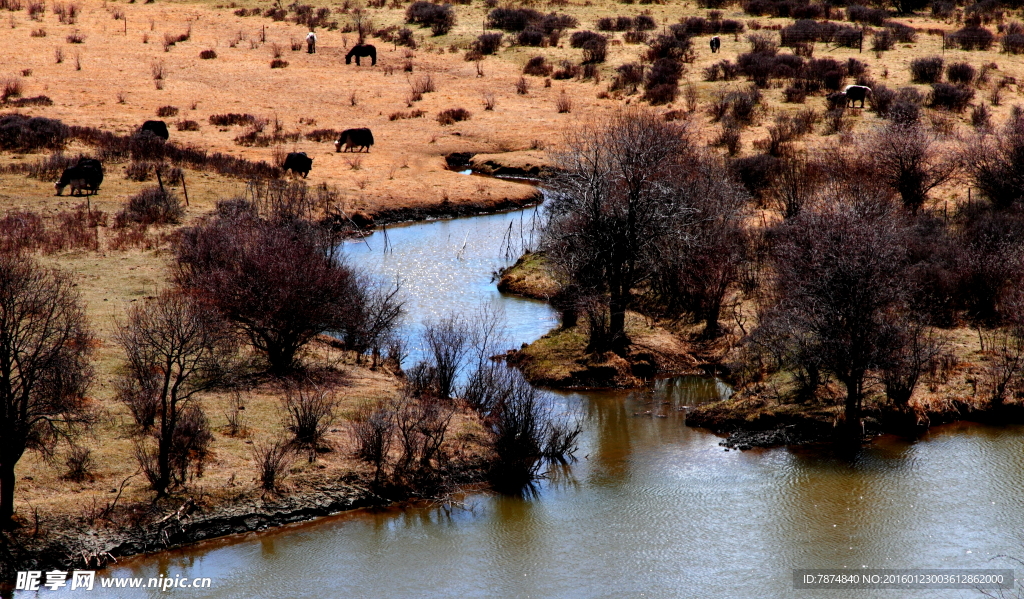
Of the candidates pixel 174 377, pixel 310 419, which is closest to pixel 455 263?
pixel 174 377

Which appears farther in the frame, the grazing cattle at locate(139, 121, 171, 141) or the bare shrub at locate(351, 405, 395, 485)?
the grazing cattle at locate(139, 121, 171, 141)

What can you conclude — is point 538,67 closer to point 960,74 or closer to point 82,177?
point 960,74

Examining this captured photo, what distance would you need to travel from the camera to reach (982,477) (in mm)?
16859

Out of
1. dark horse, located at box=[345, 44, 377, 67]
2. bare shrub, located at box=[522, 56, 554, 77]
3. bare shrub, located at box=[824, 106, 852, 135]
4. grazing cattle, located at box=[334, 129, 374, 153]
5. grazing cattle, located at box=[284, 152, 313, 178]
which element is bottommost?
grazing cattle, located at box=[284, 152, 313, 178]

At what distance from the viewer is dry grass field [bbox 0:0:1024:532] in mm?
29938

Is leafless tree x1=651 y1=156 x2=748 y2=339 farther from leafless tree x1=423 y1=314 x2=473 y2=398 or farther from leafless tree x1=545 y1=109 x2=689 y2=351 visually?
leafless tree x1=423 y1=314 x2=473 y2=398

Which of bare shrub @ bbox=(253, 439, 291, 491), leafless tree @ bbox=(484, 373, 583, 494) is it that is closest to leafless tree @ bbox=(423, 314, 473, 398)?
leafless tree @ bbox=(484, 373, 583, 494)

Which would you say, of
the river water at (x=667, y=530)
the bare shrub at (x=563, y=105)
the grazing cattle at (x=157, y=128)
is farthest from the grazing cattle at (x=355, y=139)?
the river water at (x=667, y=530)

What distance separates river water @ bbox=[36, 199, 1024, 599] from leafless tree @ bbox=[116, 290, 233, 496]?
1532 mm

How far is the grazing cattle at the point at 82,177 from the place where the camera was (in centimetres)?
3052

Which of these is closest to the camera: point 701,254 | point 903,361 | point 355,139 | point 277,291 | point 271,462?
point 271,462

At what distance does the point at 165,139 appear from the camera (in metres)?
38.1

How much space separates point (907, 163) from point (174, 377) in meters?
22.4

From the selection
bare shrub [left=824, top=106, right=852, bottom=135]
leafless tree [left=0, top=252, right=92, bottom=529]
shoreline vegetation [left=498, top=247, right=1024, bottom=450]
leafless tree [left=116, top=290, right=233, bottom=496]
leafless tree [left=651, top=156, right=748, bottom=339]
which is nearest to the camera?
leafless tree [left=0, top=252, right=92, bottom=529]
